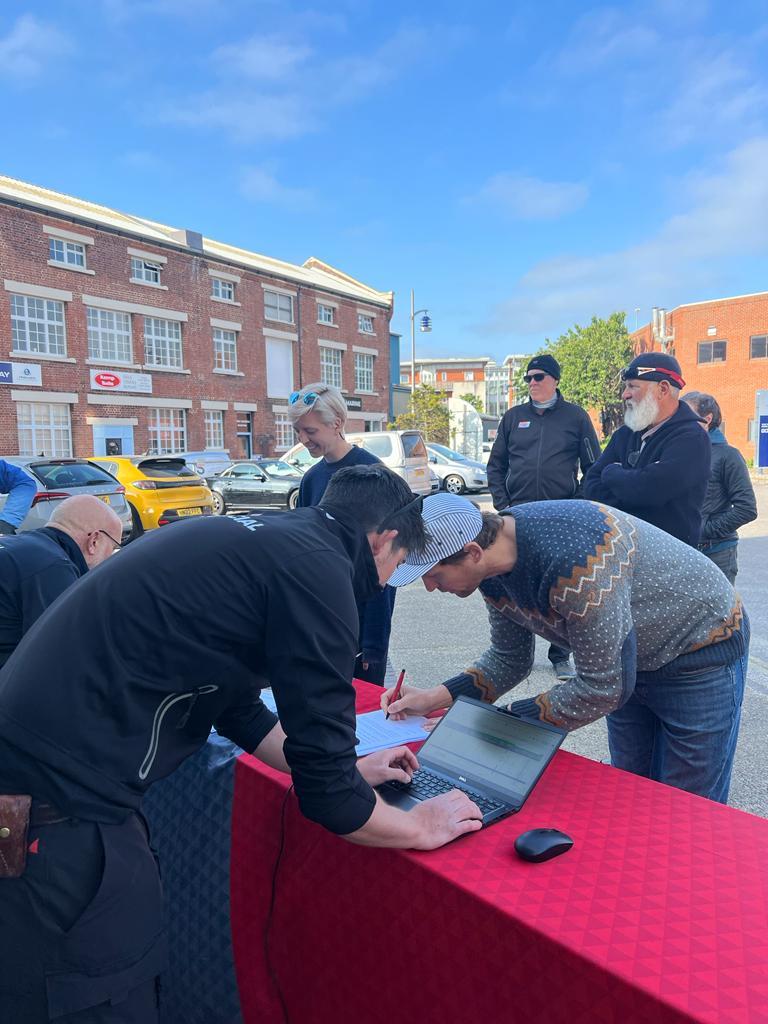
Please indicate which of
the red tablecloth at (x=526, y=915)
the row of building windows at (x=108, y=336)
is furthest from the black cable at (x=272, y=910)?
the row of building windows at (x=108, y=336)

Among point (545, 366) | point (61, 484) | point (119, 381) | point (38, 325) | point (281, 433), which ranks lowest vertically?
point (61, 484)

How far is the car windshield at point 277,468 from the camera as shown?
682 inches

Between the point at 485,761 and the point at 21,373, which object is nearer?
the point at 485,761

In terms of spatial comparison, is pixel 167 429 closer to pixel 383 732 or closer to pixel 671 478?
pixel 671 478

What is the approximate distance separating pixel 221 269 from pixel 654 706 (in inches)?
1129

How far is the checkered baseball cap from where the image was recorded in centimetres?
172

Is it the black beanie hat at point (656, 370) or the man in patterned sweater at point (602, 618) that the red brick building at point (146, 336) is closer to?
the black beanie hat at point (656, 370)

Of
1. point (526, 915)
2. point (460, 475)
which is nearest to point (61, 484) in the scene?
point (526, 915)

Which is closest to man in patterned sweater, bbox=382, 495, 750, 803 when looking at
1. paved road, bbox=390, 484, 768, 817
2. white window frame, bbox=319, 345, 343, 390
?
paved road, bbox=390, 484, 768, 817

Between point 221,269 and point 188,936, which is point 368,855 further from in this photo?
point 221,269

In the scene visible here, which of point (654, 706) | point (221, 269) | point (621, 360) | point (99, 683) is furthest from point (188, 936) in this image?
point (621, 360)

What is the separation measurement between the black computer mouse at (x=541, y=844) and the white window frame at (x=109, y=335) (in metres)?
24.6

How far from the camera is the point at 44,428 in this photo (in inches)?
865

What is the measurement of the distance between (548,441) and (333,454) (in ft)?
6.01
